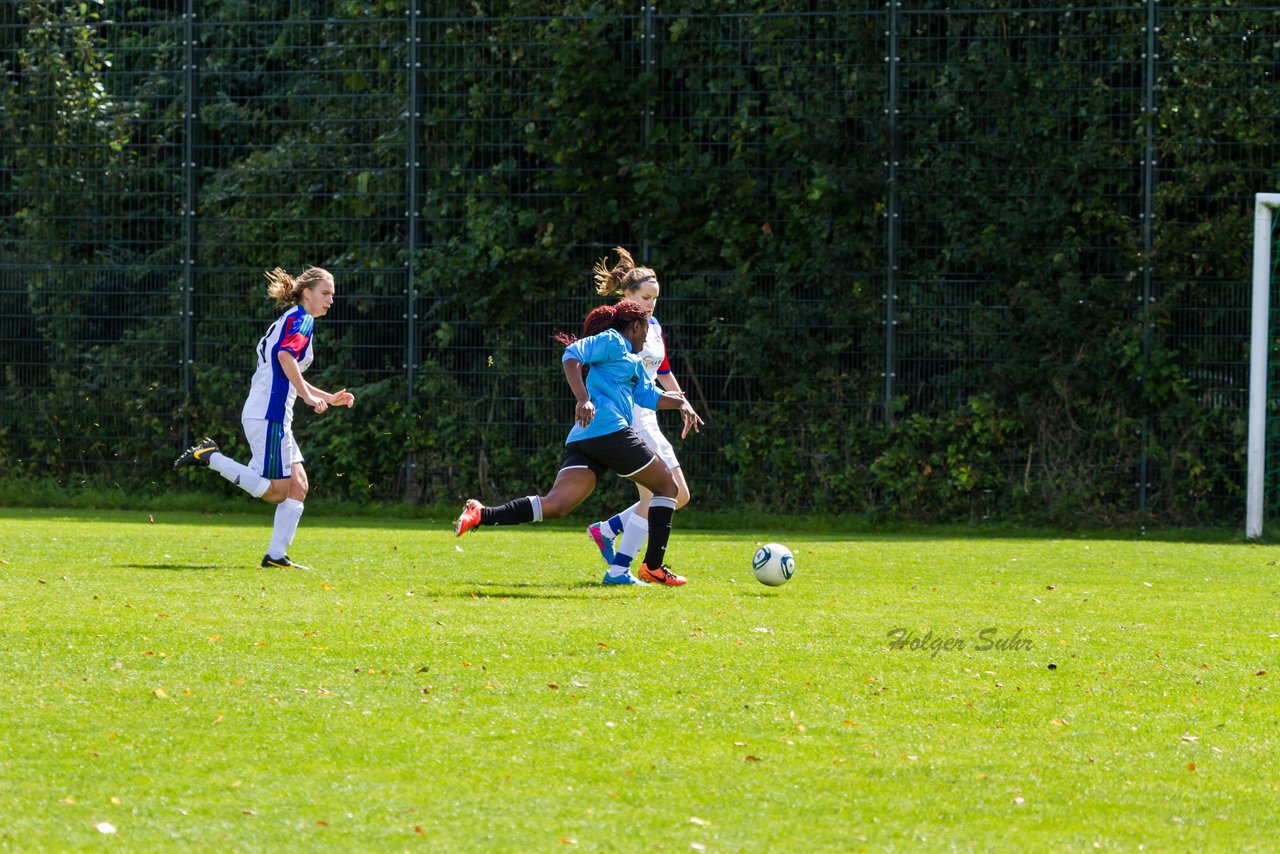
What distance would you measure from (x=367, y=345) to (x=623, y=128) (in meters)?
3.40

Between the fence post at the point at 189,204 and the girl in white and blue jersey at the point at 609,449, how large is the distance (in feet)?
27.9

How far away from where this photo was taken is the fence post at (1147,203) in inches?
610

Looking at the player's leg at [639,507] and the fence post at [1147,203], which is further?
the fence post at [1147,203]

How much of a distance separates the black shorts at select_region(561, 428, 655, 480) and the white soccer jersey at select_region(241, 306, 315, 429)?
1.99 m

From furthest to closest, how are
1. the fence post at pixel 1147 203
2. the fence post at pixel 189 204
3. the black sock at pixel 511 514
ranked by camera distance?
the fence post at pixel 189 204 < the fence post at pixel 1147 203 < the black sock at pixel 511 514

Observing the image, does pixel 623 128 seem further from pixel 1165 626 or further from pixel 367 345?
pixel 1165 626

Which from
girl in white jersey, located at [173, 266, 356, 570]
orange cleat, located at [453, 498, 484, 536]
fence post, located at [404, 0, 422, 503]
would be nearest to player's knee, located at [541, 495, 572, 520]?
orange cleat, located at [453, 498, 484, 536]

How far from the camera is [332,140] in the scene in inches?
685

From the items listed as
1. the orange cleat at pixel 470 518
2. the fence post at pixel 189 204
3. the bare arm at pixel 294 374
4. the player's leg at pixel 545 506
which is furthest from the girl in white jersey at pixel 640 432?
the fence post at pixel 189 204

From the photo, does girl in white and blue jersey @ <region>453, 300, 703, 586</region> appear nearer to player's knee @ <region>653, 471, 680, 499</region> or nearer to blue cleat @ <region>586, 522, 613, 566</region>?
player's knee @ <region>653, 471, 680, 499</region>

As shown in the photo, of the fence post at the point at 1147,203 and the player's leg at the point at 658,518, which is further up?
the fence post at the point at 1147,203

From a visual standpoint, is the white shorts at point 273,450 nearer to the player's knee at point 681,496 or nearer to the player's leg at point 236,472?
the player's leg at point 236,472

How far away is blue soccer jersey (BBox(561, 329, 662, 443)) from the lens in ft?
32.3

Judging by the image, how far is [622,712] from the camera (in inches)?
236
